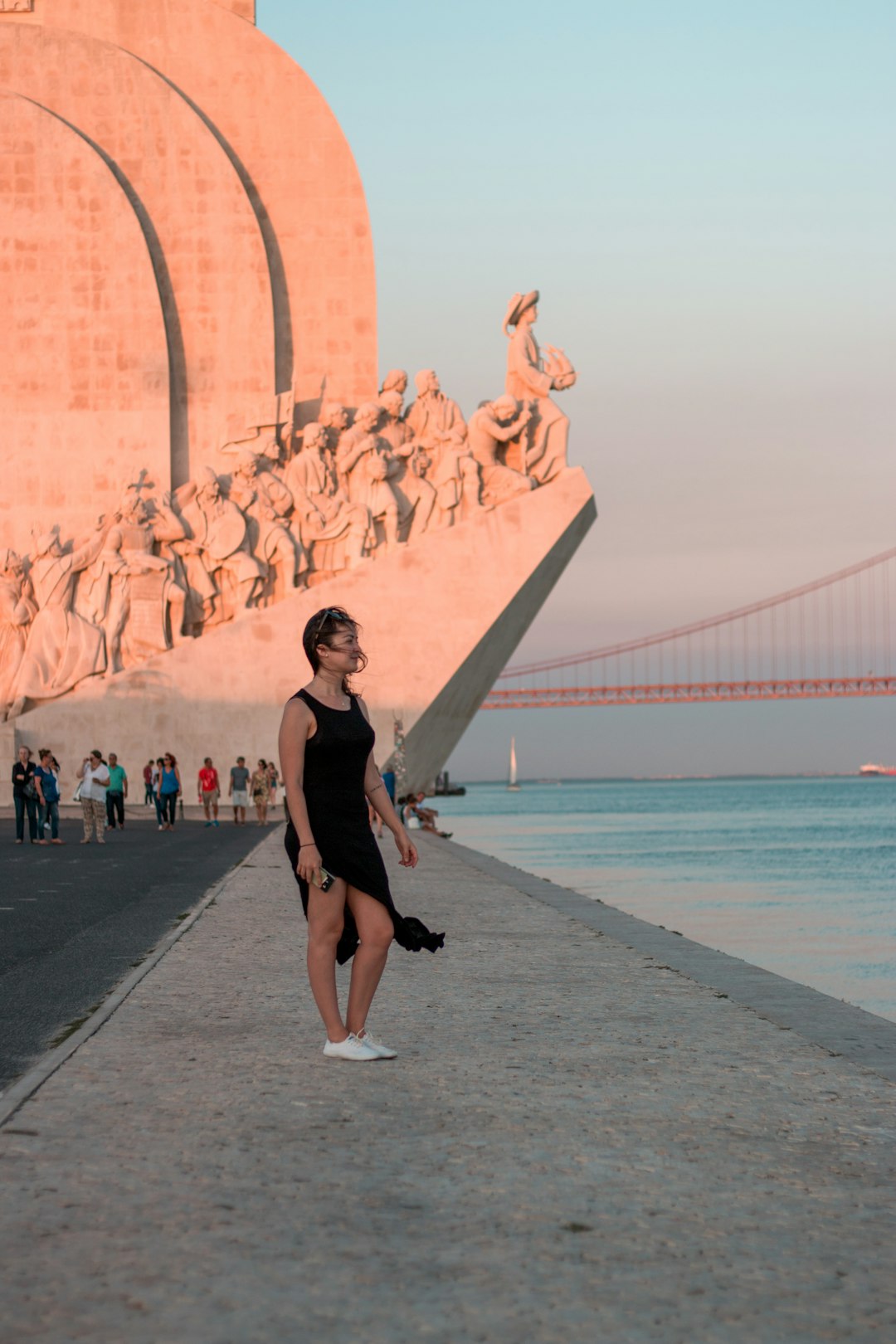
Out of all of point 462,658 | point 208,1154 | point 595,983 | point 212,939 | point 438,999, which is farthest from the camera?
point 462,658

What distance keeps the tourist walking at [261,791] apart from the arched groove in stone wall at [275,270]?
7120mm

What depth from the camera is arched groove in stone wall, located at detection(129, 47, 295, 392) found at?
79.2ft

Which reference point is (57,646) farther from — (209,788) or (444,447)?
(444,447)

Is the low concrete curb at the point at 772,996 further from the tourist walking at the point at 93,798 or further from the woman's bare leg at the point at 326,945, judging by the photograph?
the tourist walking at the point at 93,798

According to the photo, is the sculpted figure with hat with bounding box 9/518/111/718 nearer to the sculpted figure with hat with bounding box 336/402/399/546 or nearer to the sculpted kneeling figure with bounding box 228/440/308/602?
the sculpted kneeling figure with bounding box 228/440/308/602

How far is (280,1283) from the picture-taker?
7.22 ft

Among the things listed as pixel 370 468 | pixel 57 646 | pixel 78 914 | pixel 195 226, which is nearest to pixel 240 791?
pixel 57 646

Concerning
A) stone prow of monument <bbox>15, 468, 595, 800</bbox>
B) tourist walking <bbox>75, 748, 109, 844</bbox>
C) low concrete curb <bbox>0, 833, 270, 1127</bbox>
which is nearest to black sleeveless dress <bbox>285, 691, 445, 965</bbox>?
low concrete curb <bbox>0, 833, 270, 1127</bbox>

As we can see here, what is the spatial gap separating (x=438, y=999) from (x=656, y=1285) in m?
2.65

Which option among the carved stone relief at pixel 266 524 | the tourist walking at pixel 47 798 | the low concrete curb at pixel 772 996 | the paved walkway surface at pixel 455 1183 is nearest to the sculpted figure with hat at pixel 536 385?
the carved stone relief at pixel 266 524

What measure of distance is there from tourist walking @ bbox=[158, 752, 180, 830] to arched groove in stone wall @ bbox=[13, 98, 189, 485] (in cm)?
720

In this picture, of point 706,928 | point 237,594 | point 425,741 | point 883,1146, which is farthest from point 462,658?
point 883,1146

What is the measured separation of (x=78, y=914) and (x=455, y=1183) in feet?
17.3

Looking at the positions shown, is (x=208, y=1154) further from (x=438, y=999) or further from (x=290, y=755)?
(x=438, y=999)
